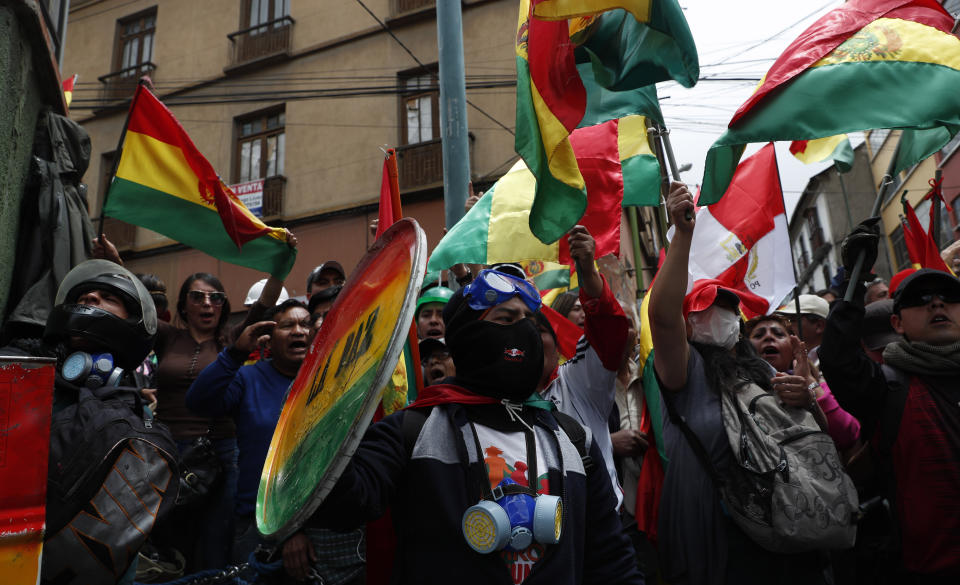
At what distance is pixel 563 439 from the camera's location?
2.21 meters

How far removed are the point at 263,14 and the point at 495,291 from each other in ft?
54.0

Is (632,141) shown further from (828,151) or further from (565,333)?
(828,151)

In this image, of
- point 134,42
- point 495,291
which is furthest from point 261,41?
point 495,291

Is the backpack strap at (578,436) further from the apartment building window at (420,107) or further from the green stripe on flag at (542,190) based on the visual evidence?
the apartment building window at (420,107)

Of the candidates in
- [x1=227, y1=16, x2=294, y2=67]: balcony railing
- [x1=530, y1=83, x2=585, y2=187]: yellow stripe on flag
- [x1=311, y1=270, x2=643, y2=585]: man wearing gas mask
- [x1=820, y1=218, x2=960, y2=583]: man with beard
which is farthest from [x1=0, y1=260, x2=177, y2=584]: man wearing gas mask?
[x1=227, y1=16, x2=294, y2=67]: balcony railing

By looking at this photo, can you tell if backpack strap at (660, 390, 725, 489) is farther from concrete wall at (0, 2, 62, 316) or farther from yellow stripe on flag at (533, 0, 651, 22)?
concrete wall at (0, 2, 62, 316)

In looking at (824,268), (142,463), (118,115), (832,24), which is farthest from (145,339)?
(824,268)

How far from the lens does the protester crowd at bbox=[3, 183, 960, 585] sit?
1.97m

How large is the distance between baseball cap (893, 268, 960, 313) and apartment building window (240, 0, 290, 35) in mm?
15444

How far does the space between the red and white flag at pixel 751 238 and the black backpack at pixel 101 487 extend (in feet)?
10.5

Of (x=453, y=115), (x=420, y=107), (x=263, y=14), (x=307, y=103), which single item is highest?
(x=263, y=14)

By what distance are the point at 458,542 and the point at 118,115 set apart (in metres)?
18.8

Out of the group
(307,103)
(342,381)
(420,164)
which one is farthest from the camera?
(307,103)

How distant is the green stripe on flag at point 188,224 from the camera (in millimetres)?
4320
